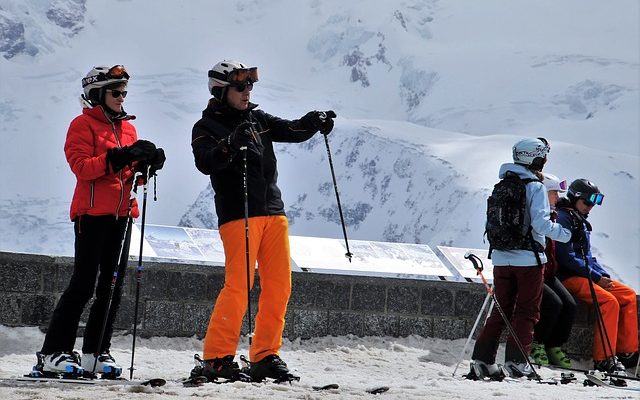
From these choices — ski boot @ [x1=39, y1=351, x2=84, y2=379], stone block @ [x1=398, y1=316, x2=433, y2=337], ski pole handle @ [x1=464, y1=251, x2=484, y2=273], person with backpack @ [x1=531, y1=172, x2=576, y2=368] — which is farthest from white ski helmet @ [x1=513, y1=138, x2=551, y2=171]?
ski boot @ [x1=39, y1=351, x2=84, y2=379]

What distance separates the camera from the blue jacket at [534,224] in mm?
5891

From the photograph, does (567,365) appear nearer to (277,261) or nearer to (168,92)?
(277,261)

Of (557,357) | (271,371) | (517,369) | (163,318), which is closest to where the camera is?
(271,371)

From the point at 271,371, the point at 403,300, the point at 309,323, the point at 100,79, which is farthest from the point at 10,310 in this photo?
the point at 403,300

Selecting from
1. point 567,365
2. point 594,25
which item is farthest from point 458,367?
point 594,25

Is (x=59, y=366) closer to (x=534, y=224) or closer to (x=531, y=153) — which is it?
(x=534, y=224)

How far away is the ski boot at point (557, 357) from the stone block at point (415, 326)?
828 millimetres

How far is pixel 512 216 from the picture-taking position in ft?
19.6

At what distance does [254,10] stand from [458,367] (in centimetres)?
11642

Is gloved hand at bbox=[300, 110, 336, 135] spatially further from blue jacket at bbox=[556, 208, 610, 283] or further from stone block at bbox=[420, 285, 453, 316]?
stone block at bbox=[420, 285, 453, 316]

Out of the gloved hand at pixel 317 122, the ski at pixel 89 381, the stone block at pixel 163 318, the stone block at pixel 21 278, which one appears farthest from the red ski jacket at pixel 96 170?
the stone block at pixel 163 318

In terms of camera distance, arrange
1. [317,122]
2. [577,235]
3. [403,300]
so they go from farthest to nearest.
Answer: [403,300] < [577,235] < [317,122]

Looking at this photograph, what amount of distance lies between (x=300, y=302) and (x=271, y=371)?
235cm

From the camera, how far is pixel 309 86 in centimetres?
10875
